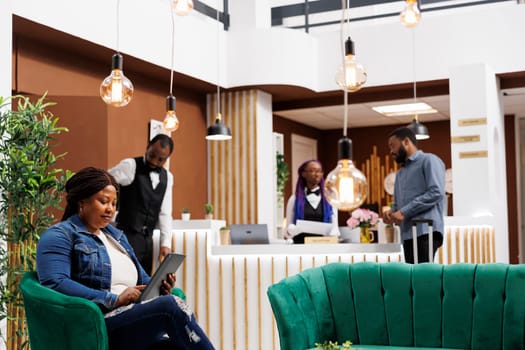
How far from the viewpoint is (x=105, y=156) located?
27.3 feet

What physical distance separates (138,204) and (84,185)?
1.97m

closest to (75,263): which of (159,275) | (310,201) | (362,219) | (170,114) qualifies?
(159,275)

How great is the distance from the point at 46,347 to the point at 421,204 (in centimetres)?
291

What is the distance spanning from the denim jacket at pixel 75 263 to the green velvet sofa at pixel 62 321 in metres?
0.07

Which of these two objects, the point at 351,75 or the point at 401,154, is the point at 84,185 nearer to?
the point at 351,75

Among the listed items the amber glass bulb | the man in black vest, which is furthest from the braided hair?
the amber glass bulb

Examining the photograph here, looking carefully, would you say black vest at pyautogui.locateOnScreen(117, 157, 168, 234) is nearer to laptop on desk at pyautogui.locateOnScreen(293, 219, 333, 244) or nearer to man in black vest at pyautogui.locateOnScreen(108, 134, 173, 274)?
man in black vest at pyautogui.locateOnScreen(108, 134, 173, 274)

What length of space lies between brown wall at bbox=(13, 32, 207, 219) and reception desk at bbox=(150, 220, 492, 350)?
263 centimetres

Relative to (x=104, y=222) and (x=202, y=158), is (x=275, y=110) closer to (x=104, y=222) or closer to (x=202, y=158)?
(x=202, y=158)

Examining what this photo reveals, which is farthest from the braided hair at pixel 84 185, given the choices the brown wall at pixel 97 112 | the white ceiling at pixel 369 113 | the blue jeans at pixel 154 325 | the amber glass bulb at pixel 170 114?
the white ceiling at pixel 369 113

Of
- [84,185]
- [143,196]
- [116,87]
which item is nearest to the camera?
[84,185]

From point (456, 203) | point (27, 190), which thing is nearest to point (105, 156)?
point (27, 190)

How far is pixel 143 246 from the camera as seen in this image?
18.3ft

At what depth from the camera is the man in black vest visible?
218 inches
